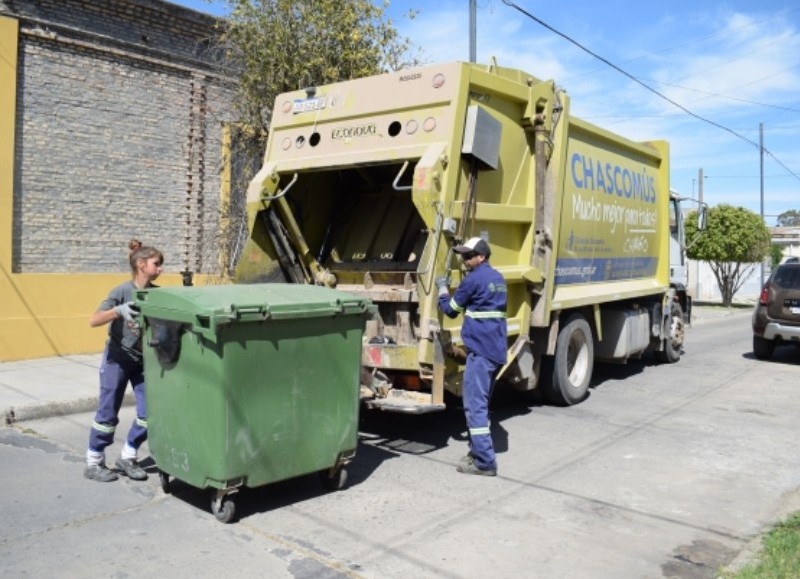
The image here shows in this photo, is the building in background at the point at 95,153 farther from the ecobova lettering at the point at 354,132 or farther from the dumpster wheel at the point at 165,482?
the dumpster wheel at the point at 165,482

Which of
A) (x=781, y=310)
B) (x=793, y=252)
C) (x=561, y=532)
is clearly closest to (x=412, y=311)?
(x=561, y=532)

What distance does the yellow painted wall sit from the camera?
9.27 m

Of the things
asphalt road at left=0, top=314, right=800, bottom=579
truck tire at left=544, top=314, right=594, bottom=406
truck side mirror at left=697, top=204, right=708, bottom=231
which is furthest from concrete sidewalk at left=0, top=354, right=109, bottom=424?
truck side mirror at left=697, top=204, right=708, bottom=231

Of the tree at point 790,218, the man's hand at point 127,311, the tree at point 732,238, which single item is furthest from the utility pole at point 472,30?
the tree at point 790,218

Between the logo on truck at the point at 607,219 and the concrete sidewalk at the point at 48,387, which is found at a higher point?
the logo on truck at the point at 607,219

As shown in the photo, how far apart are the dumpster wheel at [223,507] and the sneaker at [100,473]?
1086mm

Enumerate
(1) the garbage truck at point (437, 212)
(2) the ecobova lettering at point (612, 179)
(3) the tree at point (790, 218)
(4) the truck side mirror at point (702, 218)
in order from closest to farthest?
(1) the garbage truck at point (437, 212) < (2) the ecobova lettering at point (612, 179) < (4) the truck side mirror at point (702, 218) < (3) the tree at point (790, 218)

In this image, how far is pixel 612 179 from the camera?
28.0 ft

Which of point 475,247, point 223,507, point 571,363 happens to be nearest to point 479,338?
point 475,247

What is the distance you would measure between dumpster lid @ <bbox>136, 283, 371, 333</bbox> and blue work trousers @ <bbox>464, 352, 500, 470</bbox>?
98 cm

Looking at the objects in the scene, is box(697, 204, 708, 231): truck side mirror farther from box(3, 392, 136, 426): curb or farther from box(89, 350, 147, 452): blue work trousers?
box(89, 350, 147, 452): blue work trousers

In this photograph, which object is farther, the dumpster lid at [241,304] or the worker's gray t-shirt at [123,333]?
the worker's gray t-shirt at [123,333]

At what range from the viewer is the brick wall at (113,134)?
9.65m

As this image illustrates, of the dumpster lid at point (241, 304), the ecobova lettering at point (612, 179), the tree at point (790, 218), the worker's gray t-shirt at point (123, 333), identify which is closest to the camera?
the dumpster lid at point (241, 304)
